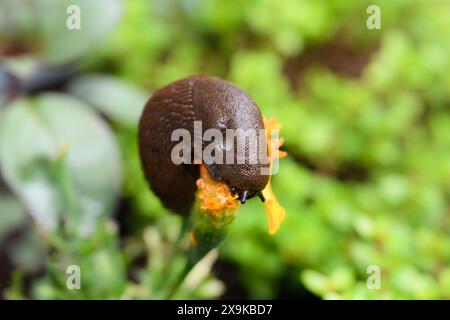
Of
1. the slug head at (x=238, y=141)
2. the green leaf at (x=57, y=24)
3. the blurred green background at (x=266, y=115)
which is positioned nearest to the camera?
the slug head at (x=238, y=141)

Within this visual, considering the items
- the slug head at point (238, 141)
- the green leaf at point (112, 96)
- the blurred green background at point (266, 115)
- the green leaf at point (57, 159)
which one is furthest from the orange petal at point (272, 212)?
the green leaf at point (112, 96)

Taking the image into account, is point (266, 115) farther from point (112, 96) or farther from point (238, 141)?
point (238, 141)

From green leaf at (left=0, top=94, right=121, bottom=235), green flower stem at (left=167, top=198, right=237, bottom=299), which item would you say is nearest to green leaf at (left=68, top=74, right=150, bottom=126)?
green leaf at (left=0, top=94, right=121, bottom=235)

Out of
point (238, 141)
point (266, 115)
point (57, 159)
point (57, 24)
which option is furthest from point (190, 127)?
point (57, 24)

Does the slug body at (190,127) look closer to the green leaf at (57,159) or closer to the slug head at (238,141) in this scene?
the slug head at (238,141)

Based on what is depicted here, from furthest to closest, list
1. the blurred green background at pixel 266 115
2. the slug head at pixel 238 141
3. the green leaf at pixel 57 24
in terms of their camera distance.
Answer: the green leaf at pixel 57 24, the blurred green background at pixel 266 115, the slug head at pixel 238 141

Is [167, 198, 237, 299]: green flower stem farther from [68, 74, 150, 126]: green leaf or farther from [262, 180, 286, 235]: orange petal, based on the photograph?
[68, 74, 150, 126]: green leaf

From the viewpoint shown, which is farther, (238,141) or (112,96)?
(112,96)
